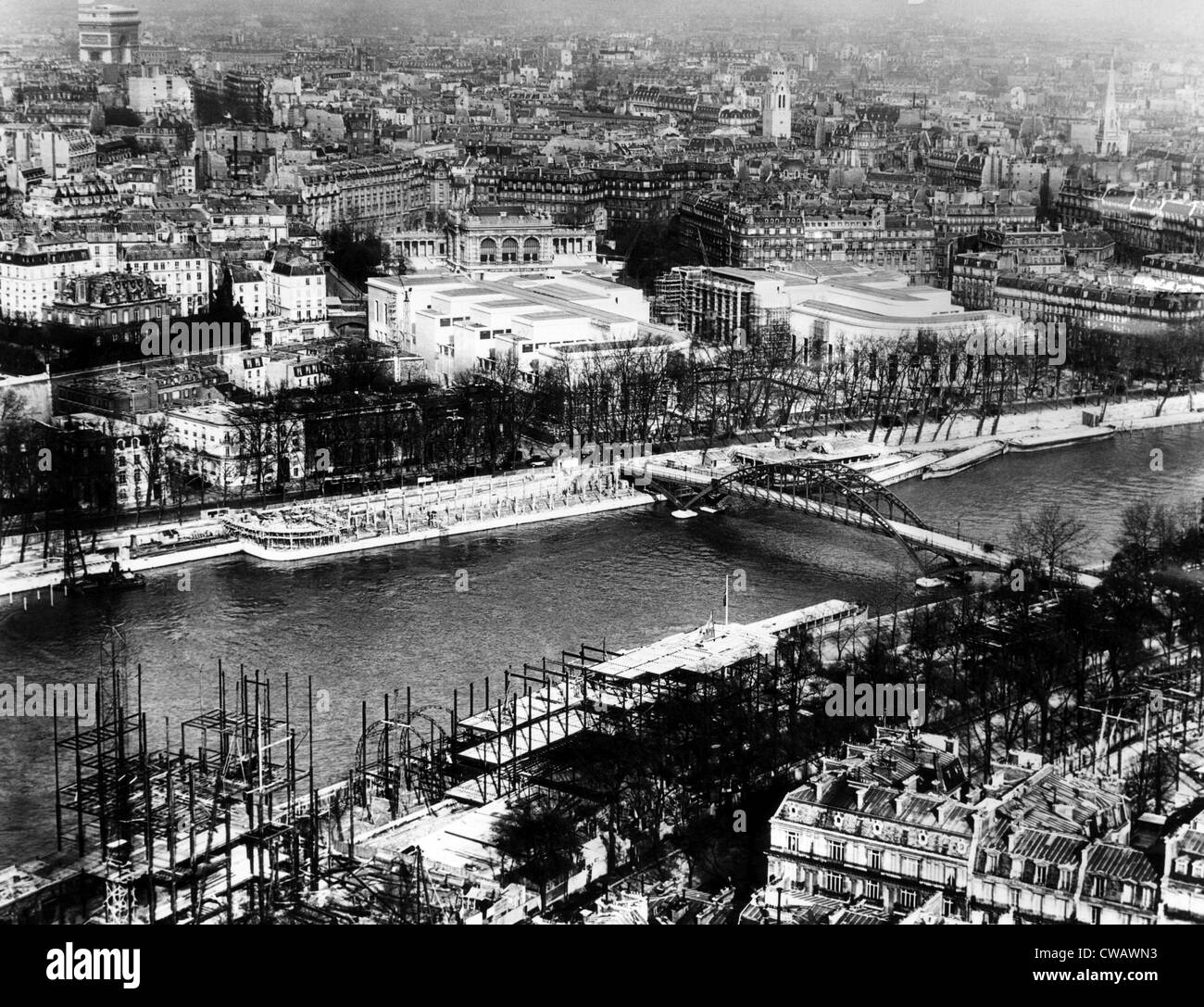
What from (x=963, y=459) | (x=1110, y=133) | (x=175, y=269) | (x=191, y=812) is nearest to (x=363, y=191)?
(x=175, y=269)

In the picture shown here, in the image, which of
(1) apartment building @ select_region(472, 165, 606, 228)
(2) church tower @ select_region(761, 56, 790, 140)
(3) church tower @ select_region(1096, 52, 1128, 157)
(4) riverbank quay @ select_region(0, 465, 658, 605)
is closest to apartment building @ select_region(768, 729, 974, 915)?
(4) riverbank quay @ select_region(0, 465, 658, 605)

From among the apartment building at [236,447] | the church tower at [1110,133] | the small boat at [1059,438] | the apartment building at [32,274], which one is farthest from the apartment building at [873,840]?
the church tower at [1110,133]

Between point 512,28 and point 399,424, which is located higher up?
point 512,28

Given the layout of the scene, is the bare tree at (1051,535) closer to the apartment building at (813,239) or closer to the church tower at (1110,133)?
the apartment building at (813,239)

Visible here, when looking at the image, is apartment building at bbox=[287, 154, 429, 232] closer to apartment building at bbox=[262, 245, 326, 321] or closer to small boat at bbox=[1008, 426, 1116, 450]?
apartment building at bbox=[262, 245, 326, 321]
